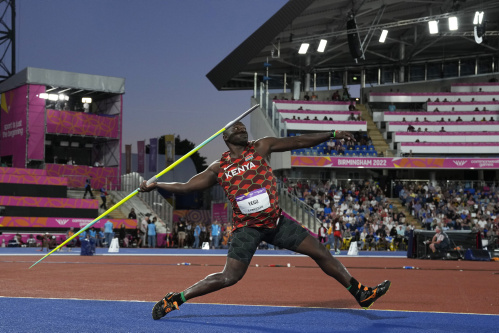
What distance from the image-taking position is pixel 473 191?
42.4 m

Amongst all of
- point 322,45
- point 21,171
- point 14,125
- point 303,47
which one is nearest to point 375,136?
point 322,45

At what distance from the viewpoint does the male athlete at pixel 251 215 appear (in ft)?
21.5

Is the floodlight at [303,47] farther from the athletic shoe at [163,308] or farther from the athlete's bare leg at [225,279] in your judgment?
the athletic shoe at [163,308]

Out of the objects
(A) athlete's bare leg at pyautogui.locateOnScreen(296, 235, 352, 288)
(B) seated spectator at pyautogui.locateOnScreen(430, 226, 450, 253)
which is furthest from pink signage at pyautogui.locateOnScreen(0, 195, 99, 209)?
(A) athlete's bare leg at pyautogui.locateOnScreen(296, 235, 352, 288)

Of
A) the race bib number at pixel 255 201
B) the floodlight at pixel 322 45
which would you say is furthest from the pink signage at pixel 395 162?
the race bib number at pixel 255 201

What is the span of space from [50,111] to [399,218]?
26.0 meters

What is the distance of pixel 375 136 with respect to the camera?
50.3 m

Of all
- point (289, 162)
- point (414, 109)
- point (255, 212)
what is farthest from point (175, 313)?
point (414, 109)

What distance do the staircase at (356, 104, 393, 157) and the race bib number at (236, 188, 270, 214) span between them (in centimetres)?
4145

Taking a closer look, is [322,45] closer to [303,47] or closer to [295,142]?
[303,47]

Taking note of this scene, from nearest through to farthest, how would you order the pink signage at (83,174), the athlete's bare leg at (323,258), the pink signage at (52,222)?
the athlete's bare leg at (323,258) → the pink signage at (52,222) → the pink signage at (83,174)

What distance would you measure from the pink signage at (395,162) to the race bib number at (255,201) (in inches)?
1520

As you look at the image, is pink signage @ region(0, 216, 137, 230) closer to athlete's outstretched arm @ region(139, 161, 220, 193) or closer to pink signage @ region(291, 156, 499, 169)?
pink signage @ region(291, 156, 499, 169)

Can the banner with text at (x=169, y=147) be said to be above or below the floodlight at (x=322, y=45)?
below
